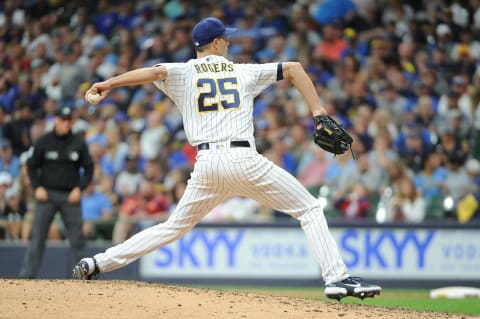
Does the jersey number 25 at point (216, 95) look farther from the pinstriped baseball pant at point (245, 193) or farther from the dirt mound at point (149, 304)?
the dirt mound at point (149, 304)

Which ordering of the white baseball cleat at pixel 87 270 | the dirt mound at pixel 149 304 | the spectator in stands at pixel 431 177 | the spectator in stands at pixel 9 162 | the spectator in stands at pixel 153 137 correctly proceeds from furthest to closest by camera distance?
the spectator in stands at pixel 9 162 < the spectator in stands at pixel 153 137 < the spectator in stands at pixel 431 177 < the white baseball cleat at pixel 87 270 < the dirt mound at pixel 149 304

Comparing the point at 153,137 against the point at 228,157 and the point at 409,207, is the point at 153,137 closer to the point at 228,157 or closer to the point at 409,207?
the point at 409,207

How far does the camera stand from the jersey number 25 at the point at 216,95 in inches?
265

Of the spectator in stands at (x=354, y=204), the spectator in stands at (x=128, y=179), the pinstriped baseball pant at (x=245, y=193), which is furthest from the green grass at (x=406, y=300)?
the spectator in stands at (x=128, y=179)

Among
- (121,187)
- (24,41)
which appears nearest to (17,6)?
(24,41)

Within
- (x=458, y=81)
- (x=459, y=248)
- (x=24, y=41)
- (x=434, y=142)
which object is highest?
(x=24, y=41)

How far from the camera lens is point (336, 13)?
51.9 ft

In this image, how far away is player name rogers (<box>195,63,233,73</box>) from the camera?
22.3 ft

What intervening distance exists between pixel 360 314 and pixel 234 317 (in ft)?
2.96

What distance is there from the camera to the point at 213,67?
681cm

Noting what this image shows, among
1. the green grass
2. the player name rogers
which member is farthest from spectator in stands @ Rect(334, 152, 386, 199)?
the player name rogers

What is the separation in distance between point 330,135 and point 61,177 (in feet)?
14.9

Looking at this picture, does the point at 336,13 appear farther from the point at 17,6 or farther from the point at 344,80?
the point at 17,6

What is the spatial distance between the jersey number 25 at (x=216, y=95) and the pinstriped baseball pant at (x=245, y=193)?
0.29m
